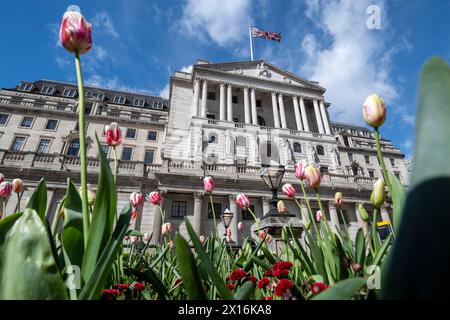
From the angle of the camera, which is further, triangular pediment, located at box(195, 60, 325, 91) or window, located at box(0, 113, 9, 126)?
triangular pediment, located at box(195, 60, 325, 91)

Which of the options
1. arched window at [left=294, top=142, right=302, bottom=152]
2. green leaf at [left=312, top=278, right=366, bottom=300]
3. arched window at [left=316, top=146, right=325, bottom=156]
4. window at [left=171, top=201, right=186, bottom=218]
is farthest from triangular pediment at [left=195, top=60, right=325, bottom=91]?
green leaf at [left=312, top=278, right=366, bottom=300]

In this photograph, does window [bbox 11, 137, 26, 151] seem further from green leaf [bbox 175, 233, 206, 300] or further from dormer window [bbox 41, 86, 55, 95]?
green leaf [bbox 175, 233, 206, 300]

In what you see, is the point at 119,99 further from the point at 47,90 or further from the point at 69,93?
the point at 47,90

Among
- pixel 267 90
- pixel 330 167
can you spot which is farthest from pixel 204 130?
pixel 330 167

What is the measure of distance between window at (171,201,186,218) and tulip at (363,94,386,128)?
1592 centimetres

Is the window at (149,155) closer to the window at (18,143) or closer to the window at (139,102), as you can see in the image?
the window at (139,102)

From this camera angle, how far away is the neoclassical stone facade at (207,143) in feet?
51.6

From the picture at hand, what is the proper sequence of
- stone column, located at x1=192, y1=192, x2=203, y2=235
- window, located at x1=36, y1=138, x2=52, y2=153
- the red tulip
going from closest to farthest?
the red tulip → stone column, located at x1=192, y1=192, x2=203, y2=235 → window, located at x1=36, y1=138, x2=52, y2=153

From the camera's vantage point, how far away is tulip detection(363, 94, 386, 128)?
150 centimetres

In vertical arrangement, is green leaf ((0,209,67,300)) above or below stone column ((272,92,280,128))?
below

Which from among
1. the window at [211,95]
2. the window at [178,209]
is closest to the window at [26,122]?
the window at [211,95]

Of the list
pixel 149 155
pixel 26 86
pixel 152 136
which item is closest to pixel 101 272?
pixel 149 155

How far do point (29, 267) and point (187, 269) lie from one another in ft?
1.85
